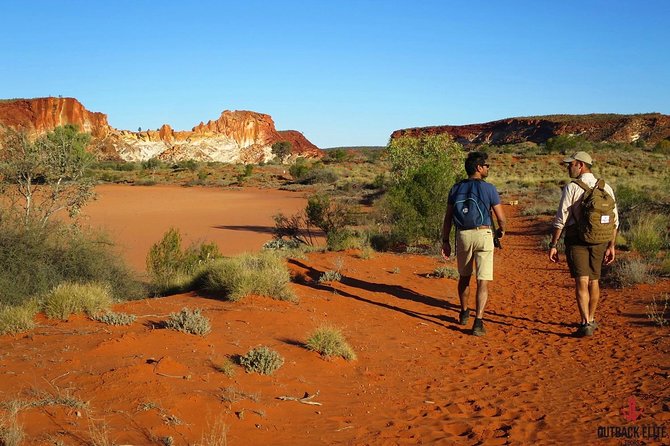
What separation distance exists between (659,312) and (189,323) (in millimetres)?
5988

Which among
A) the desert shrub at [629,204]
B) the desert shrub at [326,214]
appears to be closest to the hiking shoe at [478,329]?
the desert shrub at [326,214]

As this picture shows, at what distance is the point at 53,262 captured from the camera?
7672 mm

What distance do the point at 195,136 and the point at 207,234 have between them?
2705 inches

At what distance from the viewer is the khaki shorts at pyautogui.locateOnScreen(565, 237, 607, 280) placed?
6098mm

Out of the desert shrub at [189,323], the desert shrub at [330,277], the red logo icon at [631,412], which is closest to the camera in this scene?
the red logo icon at [631,412]

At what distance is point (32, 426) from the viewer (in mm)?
3445

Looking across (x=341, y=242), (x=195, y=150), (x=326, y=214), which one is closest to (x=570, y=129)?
(x=195, y=150)

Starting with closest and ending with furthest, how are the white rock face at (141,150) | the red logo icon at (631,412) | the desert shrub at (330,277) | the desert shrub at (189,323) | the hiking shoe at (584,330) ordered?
1. the red logo icon at (631,412)
2. the desert shrub at (189,323)
3. the hiking shoe at (584,330)
4. the desert shrub at (330,277)
5. the white rock face at (141,150)

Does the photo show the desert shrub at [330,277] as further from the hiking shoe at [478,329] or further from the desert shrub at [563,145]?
the desert shrub at [563,145]

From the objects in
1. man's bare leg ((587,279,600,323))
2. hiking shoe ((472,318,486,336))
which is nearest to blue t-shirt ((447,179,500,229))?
hiking shoe ((472,318,486,336))

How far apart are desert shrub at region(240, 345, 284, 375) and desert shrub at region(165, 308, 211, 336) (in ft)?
2.82

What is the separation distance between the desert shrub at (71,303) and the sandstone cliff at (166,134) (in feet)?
192

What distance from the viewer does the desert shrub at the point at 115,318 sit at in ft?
19.4

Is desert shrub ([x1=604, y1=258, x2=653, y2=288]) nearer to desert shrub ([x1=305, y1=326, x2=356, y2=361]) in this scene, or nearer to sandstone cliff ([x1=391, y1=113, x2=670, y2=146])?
desert shrub ([x1=305, y1=326, x2=356, y2=361])
